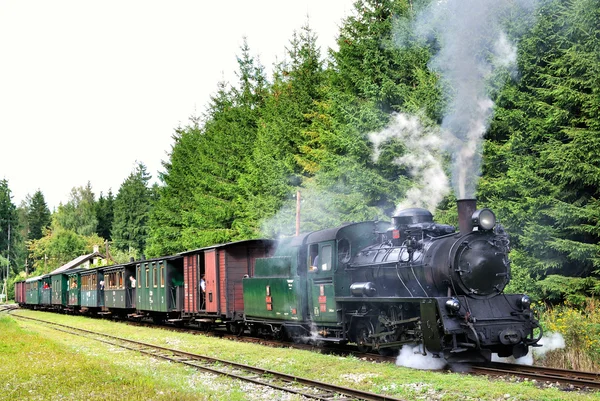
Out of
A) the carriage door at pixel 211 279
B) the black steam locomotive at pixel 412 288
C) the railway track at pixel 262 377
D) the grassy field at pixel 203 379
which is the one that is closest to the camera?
the grassy field at pixel 203 379

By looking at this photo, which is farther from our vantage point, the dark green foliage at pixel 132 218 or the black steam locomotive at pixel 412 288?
the dark green foliage at pixel 132 218

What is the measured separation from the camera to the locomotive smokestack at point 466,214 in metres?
11.4

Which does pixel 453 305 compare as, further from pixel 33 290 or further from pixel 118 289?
pixel 33 290

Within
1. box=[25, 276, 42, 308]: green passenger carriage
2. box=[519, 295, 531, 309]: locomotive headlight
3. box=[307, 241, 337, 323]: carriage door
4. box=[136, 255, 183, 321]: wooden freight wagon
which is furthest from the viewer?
box=[25, 276, 42, 308]: green passenger carriage

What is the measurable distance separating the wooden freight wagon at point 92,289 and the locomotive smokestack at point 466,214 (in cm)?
2821

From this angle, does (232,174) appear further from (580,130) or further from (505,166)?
(580,130)

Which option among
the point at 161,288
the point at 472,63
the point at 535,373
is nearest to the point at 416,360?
the point at 535,373

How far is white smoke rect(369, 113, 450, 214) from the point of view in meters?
19.8

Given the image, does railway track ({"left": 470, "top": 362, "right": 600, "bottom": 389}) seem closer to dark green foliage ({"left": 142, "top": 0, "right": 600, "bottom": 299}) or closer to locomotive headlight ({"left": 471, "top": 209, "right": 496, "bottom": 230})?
locomotive headlight ({"left": 471, "top": 209, "right": 496, "bottom": 230})

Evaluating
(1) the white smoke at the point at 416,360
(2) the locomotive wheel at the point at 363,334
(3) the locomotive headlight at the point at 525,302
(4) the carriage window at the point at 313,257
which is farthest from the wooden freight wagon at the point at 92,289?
(3) the locomotive headlight at the point at 525,302

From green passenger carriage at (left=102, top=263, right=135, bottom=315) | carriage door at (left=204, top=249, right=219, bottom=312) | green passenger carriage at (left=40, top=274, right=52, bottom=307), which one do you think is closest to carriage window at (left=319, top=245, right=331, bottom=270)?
carriage door at (left=204, top=249, right=219, bottom=312)

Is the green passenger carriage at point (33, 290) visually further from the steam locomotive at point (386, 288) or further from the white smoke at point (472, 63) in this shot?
the white smoke at point (472, 63)

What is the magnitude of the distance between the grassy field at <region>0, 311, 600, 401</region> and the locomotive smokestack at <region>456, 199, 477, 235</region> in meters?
2.58

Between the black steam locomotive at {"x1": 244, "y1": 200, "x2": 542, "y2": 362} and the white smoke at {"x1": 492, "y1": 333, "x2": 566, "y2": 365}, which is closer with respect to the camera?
the black steam locomotive at {"x1": 244, "y1": 200, "x2": 542, "y2": 362}
